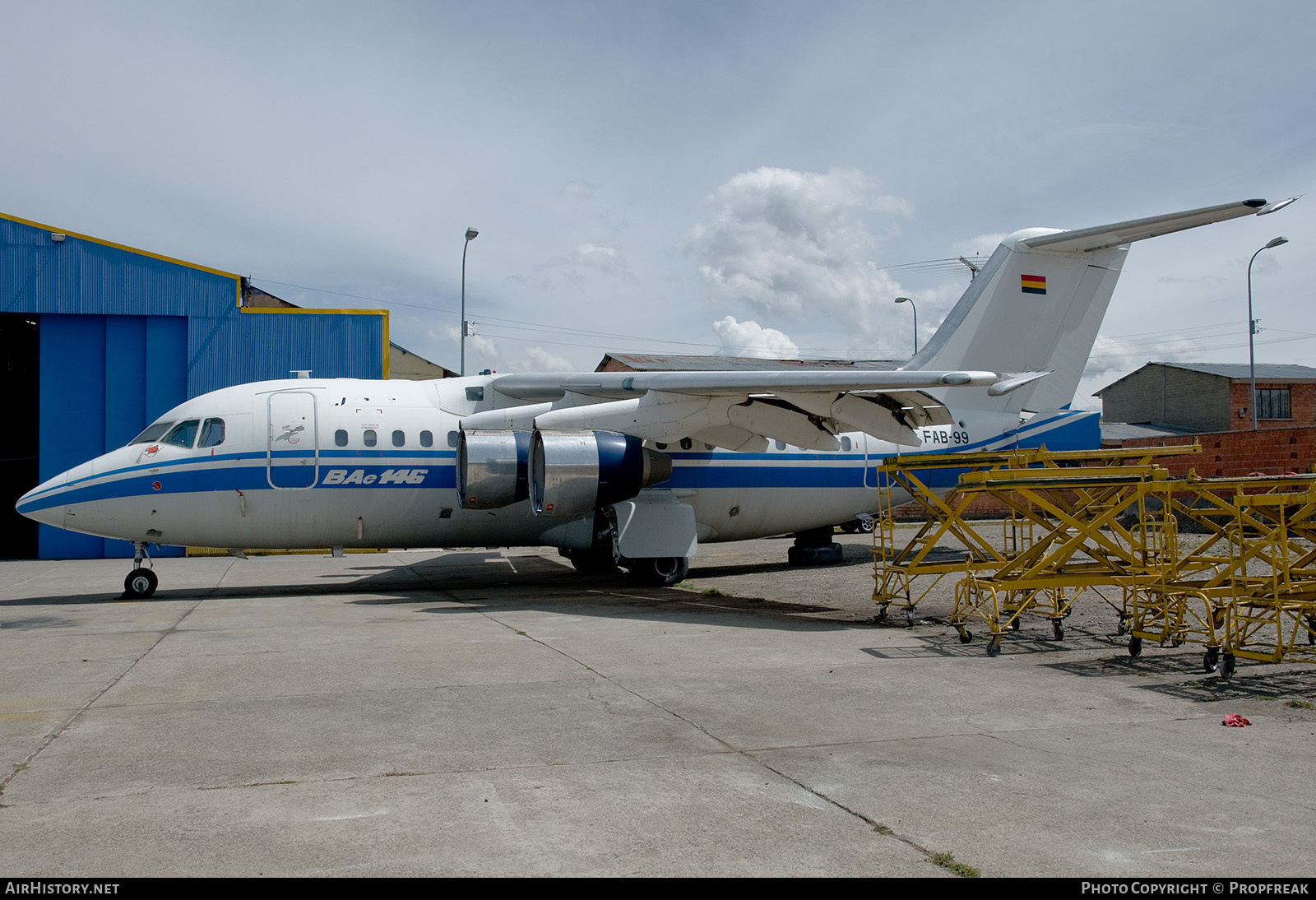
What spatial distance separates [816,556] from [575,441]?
26.2ft

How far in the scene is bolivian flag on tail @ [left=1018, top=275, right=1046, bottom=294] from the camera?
49.1 feet

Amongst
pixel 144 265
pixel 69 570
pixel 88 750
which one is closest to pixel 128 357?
pixel 144 265

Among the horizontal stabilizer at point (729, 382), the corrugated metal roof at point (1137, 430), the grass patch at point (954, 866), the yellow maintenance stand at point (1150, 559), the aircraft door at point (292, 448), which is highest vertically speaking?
the corrugated metal roof at point (1137, 430)

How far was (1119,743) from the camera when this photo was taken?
5969 millimetres

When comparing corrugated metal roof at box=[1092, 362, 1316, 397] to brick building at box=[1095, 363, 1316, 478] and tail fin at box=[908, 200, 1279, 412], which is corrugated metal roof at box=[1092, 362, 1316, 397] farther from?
tail fin at box=[908, 200, 1279, 412]

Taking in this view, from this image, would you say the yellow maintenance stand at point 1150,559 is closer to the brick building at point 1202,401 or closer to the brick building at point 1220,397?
the brick building at point 1202,401

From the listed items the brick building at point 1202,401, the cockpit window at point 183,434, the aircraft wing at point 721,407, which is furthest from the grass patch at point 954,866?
the brick building at point 1202,401

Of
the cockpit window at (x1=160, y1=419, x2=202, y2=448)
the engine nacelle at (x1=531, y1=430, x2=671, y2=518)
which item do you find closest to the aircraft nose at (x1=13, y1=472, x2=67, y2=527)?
the cockpit window at (x1=160, y1=419, x2=202, y2=448)

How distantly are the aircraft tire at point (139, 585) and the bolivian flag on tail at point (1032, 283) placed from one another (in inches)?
597

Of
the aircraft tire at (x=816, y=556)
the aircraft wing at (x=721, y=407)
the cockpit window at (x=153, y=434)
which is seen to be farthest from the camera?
the aircraft tire at (x=816, y=556)

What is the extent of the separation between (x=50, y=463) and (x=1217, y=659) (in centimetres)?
2635

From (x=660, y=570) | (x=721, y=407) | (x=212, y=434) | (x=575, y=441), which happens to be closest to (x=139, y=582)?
(x=212, y=434)

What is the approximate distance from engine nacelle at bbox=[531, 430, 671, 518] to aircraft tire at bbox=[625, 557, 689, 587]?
193 cm

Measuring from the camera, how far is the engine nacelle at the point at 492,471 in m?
13.5
